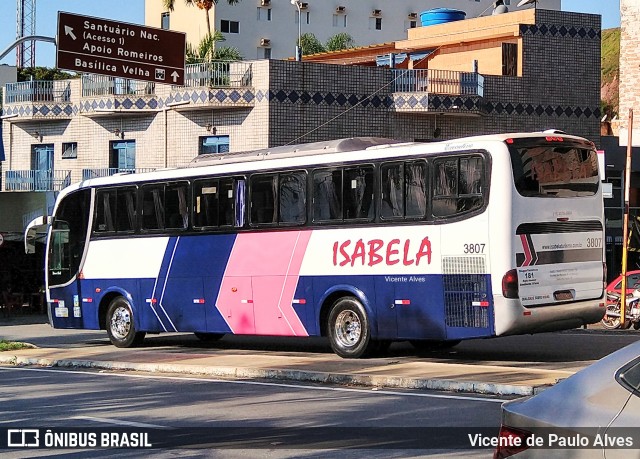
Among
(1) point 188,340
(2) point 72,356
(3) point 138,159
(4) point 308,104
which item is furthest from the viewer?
(3) point 138,159

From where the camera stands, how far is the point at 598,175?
18.6m

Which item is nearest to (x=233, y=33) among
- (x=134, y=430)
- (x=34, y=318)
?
(x=34, y=318)

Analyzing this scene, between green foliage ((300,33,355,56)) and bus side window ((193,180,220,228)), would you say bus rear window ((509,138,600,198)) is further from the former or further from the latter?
green foliage ((300,33,355,56))

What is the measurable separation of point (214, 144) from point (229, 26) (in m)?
47.0

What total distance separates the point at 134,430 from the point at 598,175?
988 cm

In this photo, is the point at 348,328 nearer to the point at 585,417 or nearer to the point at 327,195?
the point at 327,195

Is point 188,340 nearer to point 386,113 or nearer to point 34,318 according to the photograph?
point 34,318

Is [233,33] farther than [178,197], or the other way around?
[233,33]

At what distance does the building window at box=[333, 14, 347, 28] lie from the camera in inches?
3625

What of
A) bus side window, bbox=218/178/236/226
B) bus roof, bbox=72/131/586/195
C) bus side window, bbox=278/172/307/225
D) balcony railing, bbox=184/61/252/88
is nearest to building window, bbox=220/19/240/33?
balcony railing, bbox=184/61/252/88

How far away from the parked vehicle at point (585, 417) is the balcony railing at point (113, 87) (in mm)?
35874

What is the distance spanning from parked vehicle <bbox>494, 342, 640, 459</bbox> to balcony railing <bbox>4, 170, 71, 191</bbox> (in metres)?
38.3

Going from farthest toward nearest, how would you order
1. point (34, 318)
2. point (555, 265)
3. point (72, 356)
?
point (34, 318) → point (72, 356) → point (555, 265)

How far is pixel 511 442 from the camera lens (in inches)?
221
